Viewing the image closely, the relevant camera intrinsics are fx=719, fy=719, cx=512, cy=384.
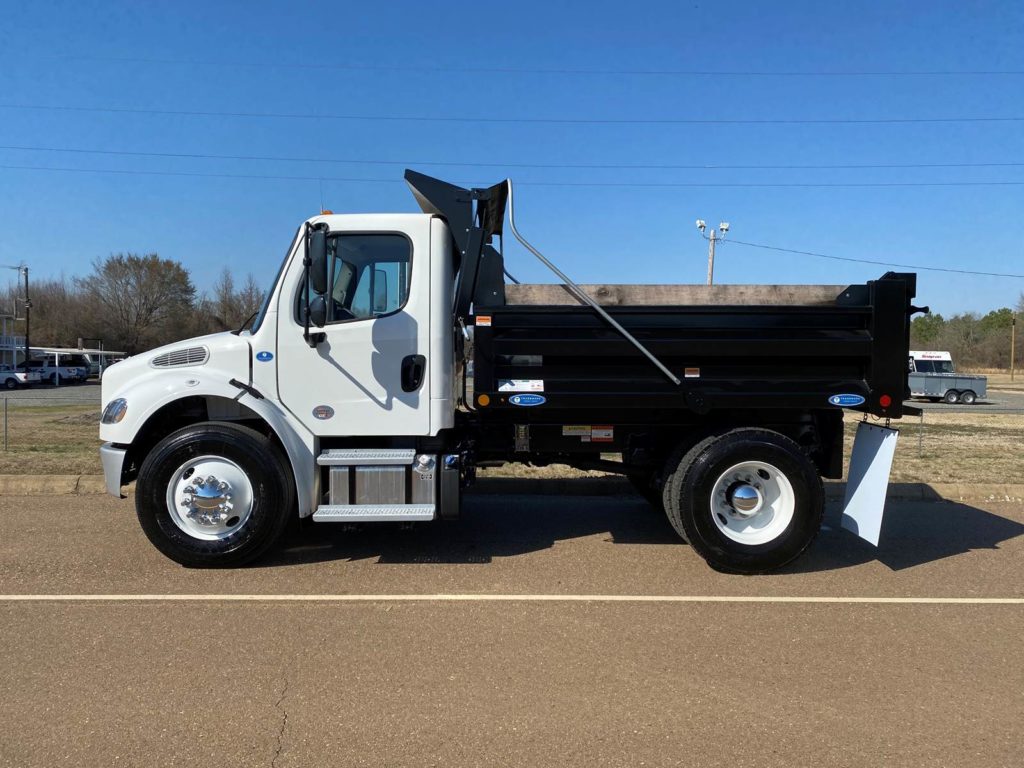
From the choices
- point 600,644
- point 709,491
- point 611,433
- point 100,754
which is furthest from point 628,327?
point 100,754

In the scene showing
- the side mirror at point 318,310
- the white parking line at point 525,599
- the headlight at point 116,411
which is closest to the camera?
the white parking line at point 525,599

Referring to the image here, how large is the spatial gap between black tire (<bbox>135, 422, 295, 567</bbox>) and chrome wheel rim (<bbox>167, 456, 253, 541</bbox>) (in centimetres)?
4

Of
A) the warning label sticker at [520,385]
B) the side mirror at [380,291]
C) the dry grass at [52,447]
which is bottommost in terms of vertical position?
the dry grass at [52,447]

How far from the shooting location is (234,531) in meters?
5.44

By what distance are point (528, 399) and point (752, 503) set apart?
1943 mm

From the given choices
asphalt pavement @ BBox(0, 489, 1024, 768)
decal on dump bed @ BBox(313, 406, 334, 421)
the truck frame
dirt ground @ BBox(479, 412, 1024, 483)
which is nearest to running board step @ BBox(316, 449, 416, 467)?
the truck frame

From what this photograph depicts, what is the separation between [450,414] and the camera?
18.9 feet

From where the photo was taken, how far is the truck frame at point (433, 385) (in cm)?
546

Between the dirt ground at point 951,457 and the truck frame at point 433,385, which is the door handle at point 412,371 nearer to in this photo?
the truck frame at point 433,385

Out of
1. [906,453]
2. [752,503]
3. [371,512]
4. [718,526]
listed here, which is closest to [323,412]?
[371,512]

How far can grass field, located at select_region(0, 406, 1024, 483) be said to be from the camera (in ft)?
29.9

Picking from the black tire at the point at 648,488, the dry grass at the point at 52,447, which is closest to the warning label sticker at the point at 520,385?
the black tire at the point at 648,488

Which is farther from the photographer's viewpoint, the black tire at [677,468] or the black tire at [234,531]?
the black tire at [677,468]

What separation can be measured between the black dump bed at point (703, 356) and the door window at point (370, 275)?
67 centimetres
